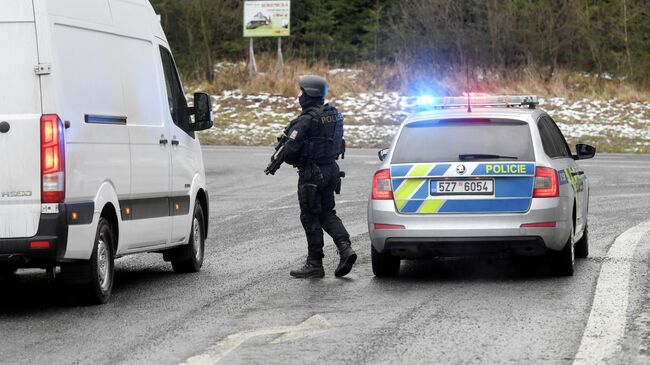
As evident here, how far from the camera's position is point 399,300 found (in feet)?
31.8

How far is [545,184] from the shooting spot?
10703 mm

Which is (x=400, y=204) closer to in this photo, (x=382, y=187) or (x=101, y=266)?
(x=382, y=187)

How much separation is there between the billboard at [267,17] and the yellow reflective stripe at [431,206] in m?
36.9

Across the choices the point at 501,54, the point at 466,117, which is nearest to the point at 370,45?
the point at 501,54

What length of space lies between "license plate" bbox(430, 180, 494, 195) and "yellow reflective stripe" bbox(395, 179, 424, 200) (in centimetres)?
16

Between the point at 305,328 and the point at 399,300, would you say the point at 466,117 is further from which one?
the point at 305,328

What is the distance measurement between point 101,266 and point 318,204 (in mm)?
2284

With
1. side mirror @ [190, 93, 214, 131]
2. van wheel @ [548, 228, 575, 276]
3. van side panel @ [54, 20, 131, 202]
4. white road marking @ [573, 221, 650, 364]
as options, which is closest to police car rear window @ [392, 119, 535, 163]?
van wheel @ [548, 228, 575, 276]

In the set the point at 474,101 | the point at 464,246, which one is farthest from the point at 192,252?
the point at 474,101

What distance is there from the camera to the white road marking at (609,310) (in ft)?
24.1

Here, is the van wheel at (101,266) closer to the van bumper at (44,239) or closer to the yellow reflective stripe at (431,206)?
the van bumper at (44,239)

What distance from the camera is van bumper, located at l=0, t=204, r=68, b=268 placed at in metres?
8.75

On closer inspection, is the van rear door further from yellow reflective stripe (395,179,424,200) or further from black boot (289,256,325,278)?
yellow reflective stripe (395,179,424,200)

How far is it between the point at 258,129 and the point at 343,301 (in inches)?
1138
